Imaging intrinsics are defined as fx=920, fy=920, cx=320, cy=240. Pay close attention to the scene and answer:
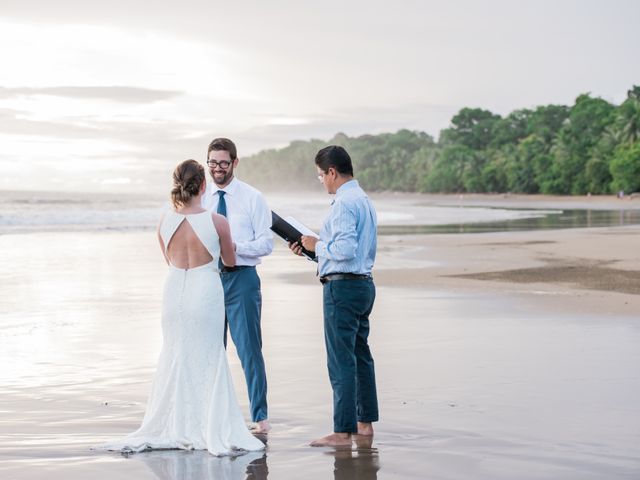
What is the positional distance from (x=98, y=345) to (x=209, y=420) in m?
3.81

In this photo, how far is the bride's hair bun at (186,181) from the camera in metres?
5.13

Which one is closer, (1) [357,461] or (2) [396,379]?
(1) [357,461]

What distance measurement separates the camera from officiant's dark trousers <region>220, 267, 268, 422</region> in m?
5.87

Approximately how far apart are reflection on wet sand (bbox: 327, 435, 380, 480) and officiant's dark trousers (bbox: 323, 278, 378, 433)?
12 centimetres

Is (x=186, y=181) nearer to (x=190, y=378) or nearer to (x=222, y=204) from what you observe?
(x=222, y=204)

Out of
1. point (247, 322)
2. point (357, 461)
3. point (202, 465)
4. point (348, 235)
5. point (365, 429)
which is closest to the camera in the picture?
point (202, 465)

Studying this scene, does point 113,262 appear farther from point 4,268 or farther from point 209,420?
point 209,420

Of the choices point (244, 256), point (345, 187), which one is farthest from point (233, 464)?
point (345, 187)

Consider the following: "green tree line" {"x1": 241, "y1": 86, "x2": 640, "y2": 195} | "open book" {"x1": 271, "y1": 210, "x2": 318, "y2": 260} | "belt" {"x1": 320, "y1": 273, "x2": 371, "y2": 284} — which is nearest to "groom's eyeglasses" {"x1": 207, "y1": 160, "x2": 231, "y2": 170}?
"open book" {"x1": 271, "y1": 210, "x2": 318, "y2": 260}

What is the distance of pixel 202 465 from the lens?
→ 500 cm

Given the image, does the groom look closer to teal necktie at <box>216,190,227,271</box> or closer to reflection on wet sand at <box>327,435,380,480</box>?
teal necktie at <box>216,190,227,271</box>

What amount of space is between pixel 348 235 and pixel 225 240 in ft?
2.32

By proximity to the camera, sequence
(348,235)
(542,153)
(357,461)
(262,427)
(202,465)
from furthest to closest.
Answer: (542,153), (262,427), (348,235), (357,461), (202,465)

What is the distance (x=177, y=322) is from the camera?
5.28m
